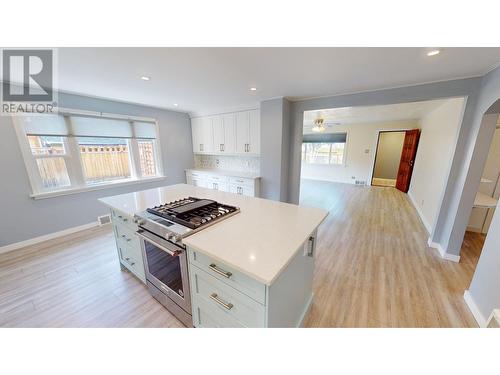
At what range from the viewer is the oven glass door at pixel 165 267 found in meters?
1.33

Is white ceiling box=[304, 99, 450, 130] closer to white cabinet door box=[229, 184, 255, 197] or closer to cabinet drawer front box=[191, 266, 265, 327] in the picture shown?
white cabinet door box=[229, 184, 255, 197]

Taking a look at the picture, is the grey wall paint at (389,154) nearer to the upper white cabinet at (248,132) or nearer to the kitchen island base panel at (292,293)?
the upper white cabinet at (248,132)

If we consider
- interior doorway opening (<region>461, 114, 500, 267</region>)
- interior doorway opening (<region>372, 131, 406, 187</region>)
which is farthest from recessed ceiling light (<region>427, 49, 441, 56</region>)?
interior doorway opening (<region>372, 131, 406, 187</region>)

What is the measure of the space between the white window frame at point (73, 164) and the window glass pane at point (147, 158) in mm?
95

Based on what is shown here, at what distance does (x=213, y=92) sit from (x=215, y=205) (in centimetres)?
199

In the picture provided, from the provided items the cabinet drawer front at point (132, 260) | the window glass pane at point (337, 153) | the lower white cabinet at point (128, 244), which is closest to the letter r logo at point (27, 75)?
the lower white cabinet at point (128, 244)

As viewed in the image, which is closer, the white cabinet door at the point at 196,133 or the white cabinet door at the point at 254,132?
the white cabinet door at the point at 254,132

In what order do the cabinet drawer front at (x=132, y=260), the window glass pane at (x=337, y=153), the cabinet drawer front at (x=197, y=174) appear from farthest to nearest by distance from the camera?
the window glass pane at (x=337, y=153) → the cabinet drawer front at (x=197, y=174) → the cabinet drawer front at (x=132, y=260)

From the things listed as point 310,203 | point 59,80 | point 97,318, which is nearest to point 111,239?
point 97,318

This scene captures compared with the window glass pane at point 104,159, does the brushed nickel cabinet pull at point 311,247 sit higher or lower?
lower

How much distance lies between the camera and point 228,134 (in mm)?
3951

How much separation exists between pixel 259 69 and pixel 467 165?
263 centimetres

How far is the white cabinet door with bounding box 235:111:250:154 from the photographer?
3.61 meters
